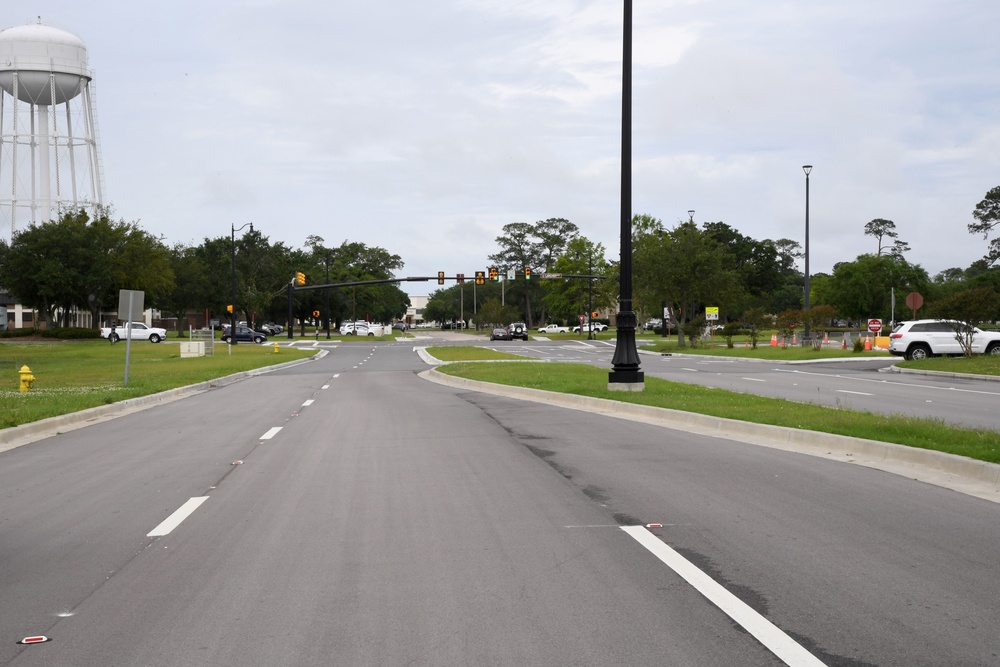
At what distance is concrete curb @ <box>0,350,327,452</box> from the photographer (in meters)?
15.2

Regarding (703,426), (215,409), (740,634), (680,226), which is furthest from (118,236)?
(740,634)

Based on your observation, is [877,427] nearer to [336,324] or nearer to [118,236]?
[118,236]

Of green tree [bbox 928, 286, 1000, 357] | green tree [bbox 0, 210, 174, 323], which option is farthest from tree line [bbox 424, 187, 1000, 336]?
green tree [bbox 0, 210, 174, 323]

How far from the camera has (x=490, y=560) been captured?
6777 mm

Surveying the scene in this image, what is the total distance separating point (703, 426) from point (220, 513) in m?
9.26

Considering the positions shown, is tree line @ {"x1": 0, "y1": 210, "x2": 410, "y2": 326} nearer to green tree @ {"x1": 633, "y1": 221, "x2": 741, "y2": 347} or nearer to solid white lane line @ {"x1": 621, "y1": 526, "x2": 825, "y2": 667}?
green tree @ {"x1": 633, "y1": 221, "x2": 741, "y2": 347}

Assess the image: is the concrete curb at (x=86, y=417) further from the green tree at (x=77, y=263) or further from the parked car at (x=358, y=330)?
the parked car at (x=358, y=330)

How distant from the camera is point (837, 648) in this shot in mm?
4898

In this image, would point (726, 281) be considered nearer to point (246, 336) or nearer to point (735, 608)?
point (246, 336)

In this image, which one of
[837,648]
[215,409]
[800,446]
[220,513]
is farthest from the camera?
[215,409]

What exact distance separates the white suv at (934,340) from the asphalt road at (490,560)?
28630 millimetres

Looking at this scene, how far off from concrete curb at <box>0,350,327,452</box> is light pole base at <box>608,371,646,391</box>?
1040 cm

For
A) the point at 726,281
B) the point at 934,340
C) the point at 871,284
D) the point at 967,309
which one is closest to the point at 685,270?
the point at 726,281

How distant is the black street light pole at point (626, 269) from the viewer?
21344mm
